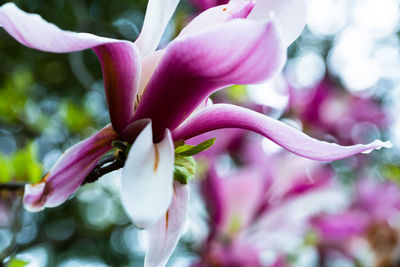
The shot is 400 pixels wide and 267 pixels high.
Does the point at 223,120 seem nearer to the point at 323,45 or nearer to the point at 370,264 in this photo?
the point at 370,264

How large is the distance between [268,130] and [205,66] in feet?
0.25

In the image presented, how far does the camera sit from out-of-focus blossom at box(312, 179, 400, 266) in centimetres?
130

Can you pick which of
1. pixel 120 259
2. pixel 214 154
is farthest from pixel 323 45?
pixel 214 154

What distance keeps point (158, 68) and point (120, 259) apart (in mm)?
1862

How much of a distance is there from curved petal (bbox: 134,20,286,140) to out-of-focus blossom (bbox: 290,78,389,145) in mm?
1168

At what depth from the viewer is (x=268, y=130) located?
370mm

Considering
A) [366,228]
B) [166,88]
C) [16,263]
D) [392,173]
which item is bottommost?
[392,173]

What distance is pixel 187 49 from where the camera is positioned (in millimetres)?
320

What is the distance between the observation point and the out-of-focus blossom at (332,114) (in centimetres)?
152

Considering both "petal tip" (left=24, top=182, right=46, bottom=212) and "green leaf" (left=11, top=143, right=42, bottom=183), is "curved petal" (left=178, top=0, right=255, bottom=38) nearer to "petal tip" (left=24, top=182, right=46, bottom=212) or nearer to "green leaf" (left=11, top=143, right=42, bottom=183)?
"petal tip" (left=24, top=182, right=46, bottom=212)

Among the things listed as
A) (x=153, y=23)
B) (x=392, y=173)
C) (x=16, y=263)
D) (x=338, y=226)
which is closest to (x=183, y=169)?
(x=153, y=23)

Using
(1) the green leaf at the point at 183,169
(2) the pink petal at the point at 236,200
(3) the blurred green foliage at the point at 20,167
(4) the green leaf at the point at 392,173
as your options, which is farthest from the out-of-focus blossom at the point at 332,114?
(1) the green leaf at the point at 183,169

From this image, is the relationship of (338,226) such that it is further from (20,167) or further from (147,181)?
(147,181)

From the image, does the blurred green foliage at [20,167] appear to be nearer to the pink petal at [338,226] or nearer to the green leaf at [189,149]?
the green leaf at [189,149]
